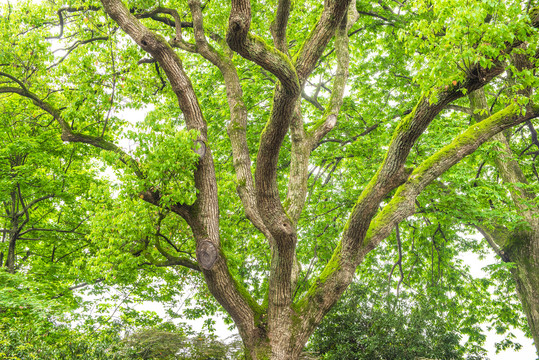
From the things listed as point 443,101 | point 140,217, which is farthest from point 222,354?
point 443,101

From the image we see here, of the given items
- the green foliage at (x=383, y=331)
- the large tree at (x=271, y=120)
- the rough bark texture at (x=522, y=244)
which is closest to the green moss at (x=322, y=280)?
the large tree at (x=271, y=120)

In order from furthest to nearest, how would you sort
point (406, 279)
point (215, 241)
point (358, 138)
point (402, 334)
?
1. point (406, 279)
2. point (358, 138)
3. point (402, 334)
4. point (215, 241)

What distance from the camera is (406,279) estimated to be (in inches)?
419

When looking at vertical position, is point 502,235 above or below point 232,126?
below

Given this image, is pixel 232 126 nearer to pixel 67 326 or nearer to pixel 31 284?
pixel 31 284

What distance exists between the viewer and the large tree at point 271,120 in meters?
4.49

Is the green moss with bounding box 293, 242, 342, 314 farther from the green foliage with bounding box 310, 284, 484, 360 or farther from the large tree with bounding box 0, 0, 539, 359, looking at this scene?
the green foliage with bounding box 310, 284, 484, 360

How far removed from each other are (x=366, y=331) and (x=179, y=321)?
5760mm

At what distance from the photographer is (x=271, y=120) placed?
466cm

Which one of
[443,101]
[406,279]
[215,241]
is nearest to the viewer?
[443,101]

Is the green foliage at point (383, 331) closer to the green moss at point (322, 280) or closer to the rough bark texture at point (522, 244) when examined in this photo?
the rough bark texture at point (522, 244)

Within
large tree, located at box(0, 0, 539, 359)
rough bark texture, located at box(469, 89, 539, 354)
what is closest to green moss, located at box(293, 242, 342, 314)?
large tree, located at box(0, 0, 539, 359)

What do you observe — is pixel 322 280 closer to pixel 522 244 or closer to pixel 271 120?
pixel 271 120

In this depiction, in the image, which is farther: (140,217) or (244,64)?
(244,64)
